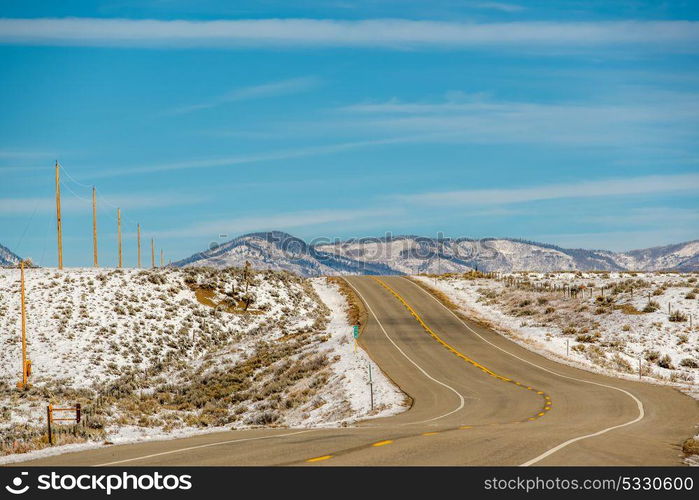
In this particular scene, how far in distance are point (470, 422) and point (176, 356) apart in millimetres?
43432

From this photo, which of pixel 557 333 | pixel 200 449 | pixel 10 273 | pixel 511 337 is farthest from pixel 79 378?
pixel 200 449

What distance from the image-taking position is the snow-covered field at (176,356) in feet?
131

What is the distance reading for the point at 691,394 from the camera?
36594 millimetres

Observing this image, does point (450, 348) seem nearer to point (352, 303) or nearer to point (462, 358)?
point (462, 358)

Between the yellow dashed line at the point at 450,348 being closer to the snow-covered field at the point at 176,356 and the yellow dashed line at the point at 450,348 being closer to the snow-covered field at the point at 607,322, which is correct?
the snow-covered field at the point at 607,322

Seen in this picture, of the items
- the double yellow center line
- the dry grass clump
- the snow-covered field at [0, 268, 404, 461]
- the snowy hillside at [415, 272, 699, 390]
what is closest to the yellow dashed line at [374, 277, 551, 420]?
the double yellow center line

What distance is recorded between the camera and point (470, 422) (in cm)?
2842

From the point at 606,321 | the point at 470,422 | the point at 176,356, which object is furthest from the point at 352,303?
the point at 470,422

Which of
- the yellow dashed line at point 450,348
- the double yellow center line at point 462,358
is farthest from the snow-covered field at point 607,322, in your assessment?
the double yellow center line at point 462,358

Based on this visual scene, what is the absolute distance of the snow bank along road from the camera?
636 inches

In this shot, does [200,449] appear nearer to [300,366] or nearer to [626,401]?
[626,401]

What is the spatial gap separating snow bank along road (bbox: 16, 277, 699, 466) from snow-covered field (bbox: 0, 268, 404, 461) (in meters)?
3.24
